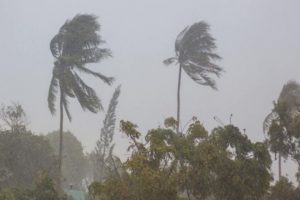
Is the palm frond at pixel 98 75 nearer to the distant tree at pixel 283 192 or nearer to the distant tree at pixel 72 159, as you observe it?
the distant tree at pixel 283 192

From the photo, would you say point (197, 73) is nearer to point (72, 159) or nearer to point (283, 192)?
point (283, 192)

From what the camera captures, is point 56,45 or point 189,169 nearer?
point 189,169

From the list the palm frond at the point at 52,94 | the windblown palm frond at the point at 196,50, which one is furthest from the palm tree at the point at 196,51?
the palm frond at the point at 52,94

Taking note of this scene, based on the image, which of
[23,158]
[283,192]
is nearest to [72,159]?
[23,158]

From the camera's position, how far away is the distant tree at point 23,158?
106 feet

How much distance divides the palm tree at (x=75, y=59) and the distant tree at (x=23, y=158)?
6.60 m

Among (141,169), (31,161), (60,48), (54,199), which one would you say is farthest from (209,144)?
(31,161)

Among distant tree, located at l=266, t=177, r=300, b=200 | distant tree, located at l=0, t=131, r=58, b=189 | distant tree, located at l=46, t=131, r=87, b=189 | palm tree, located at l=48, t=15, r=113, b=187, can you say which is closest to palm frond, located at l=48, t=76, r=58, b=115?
palm tree, located at l=48, t=15, r=113, b=187

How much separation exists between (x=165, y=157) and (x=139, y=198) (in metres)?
1.22

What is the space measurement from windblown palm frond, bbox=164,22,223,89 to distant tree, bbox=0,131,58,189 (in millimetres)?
10753

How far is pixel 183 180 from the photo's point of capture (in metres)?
11.1

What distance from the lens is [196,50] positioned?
31734 mm

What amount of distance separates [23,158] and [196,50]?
550 inches

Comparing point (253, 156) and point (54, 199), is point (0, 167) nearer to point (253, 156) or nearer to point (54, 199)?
point (54, 199)
